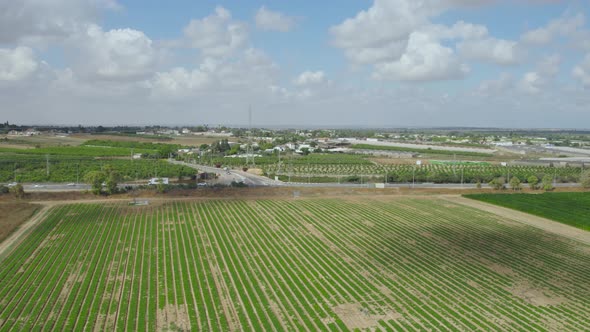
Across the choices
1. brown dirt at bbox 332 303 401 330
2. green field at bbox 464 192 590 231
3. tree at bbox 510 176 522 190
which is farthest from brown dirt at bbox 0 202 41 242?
tree at bbox 510 176 522 190

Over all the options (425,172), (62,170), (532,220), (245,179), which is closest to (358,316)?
(532,220)

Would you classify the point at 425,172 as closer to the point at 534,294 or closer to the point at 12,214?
the point at 534,294

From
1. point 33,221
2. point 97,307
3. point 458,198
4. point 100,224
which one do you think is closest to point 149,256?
point 97,307

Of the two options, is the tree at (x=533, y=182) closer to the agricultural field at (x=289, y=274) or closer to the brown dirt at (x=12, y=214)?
the agricultural field at (x=289, y=274)

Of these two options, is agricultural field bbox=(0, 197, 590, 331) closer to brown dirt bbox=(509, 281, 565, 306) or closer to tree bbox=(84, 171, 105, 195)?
brown dirt bbox=(509, 281, 565, 306)

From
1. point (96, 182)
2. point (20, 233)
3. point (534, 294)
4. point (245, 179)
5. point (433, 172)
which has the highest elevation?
point (96, 182)

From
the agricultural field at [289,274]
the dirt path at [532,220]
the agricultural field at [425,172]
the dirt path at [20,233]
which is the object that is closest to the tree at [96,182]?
the dirt path at [20,233]
